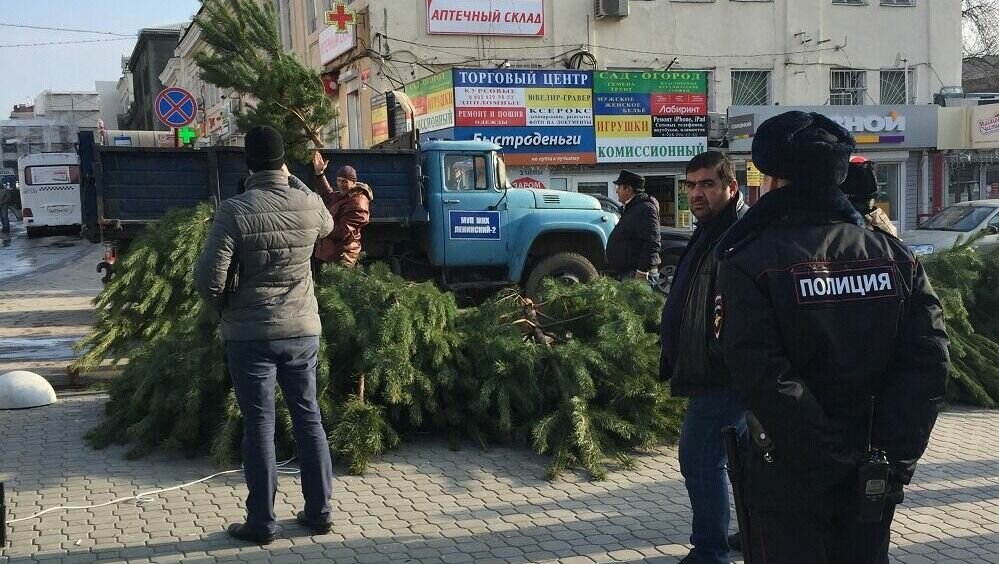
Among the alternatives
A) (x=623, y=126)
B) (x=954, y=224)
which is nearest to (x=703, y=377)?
(x=954, y=224)

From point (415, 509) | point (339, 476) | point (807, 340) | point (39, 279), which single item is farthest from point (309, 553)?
point (39, 279)

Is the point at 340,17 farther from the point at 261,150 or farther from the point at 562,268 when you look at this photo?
the point at 261,150

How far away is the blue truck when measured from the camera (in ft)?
32.9

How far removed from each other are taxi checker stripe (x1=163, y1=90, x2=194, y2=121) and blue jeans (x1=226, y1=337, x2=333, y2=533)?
526 inches

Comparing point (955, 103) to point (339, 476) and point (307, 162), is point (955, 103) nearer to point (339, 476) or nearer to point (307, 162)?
point (307, 162)

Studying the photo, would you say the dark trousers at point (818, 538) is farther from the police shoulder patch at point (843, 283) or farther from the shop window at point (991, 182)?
the shop window at point (991, 182)

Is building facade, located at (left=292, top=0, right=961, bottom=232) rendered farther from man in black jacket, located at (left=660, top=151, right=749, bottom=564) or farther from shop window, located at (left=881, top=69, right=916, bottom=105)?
man in black jacket, located at (left=660, top=151, right=749, bottom=564)

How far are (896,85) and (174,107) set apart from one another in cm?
1901

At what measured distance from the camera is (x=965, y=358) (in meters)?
7.63

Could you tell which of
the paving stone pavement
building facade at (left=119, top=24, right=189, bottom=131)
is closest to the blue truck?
the paving stone pavement

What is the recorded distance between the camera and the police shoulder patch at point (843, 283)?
2580 millimetres

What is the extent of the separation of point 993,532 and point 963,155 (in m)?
23.0

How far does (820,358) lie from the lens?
2609 mm

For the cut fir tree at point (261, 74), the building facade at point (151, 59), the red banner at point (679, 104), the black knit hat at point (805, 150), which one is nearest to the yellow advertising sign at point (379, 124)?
the red banner at point (679, 104)
